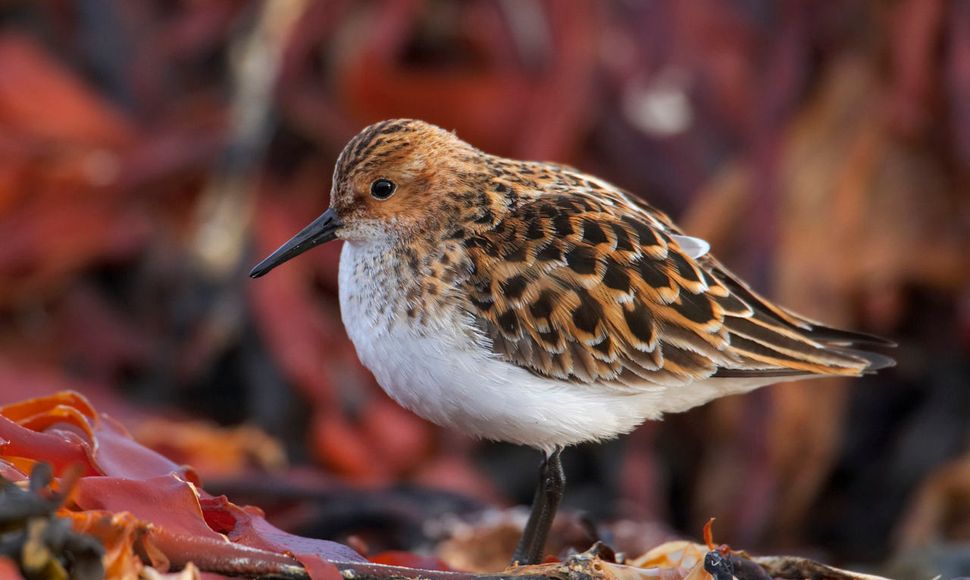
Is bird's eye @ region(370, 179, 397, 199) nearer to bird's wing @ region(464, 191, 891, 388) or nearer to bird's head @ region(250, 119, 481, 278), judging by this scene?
bird's head @ region(250, 119, 481, 278)

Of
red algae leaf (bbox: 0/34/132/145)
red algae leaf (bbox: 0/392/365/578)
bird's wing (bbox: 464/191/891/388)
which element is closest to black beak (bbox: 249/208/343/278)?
bird's wing (bbox: 464/191/891/388)

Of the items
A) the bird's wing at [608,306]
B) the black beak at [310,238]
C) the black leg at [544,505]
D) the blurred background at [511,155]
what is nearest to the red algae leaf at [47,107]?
the blurred background at [511,155]

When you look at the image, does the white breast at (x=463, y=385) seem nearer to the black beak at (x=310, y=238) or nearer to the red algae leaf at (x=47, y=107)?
the black beak at (x=310, y=238)

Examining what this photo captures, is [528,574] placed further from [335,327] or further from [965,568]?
[335,327]

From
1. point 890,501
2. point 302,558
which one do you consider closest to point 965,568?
point 890,501

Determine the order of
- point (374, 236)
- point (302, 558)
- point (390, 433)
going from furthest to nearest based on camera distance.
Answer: point (390, 433)
point (374, 236)
point (302, 558)

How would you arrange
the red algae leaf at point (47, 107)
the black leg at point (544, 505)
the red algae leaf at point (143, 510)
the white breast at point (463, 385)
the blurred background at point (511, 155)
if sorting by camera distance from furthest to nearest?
the red algae leaf at point (47, 107) → the blurred background at point (511, 155) → the black leg at point (544, 505) → the white breast at point (463, 385) → the red algae leaf at point (143, 510)
